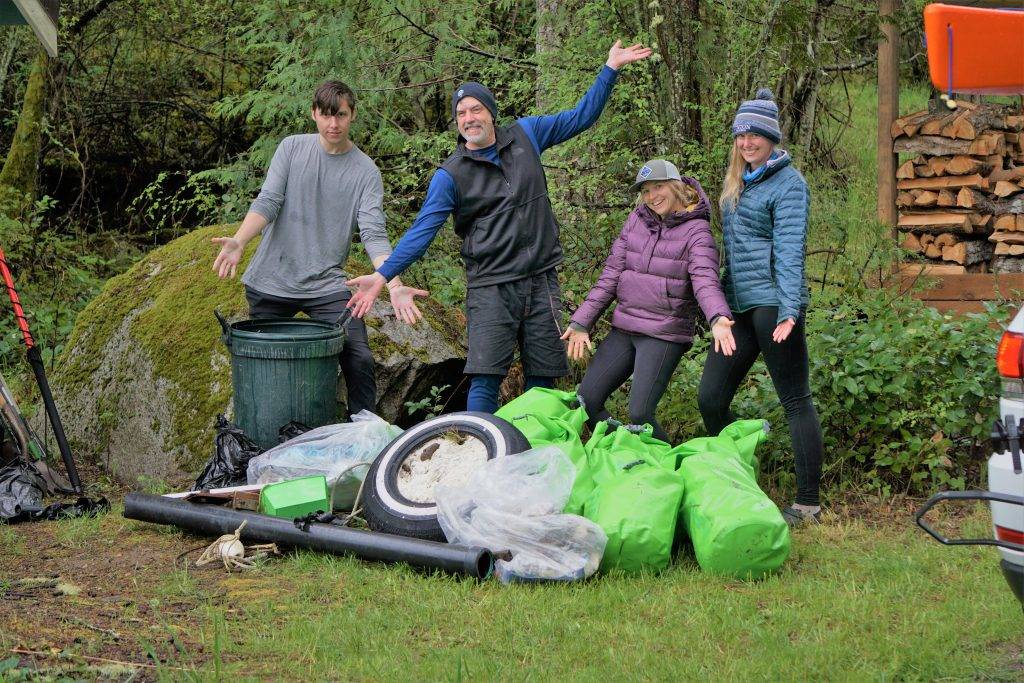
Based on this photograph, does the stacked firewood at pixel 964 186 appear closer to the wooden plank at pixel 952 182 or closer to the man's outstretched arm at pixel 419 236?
the wooden plank at pixel 952 182

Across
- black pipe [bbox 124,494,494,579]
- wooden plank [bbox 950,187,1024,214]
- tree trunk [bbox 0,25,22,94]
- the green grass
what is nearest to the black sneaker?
the green grass

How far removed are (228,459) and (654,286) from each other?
7.64ft

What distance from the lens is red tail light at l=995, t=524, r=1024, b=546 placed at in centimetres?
330

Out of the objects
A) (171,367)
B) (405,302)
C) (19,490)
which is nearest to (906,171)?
(405,302)

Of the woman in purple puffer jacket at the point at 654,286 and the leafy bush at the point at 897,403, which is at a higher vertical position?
the woman in purple puffer jacket at the point at 654,286

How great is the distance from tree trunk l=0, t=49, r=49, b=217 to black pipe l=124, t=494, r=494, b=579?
25.6 feet

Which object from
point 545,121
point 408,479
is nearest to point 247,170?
point 545,121

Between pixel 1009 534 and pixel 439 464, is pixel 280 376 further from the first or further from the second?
pixel 1009 534

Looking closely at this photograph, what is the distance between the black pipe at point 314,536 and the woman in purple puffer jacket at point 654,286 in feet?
4.27

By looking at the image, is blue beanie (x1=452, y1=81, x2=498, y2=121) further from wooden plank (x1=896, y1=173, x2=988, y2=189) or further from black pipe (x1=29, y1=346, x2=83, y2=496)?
wooden plank (x1=896, y1=173, x2=988, y2=189)

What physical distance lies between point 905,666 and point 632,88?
4.38 m

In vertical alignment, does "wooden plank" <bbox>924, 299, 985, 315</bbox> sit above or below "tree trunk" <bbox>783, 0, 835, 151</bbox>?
below

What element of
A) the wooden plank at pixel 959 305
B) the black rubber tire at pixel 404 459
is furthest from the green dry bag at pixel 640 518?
the wooden plank at pixel 959 305

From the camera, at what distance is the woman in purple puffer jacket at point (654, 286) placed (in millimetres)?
5559
